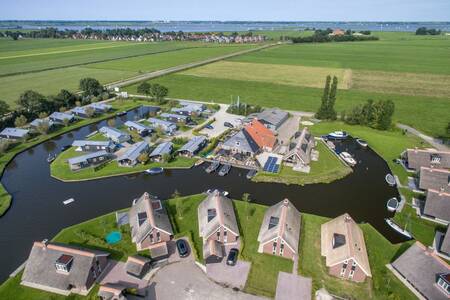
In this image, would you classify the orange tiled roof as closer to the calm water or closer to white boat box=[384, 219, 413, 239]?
the calm water

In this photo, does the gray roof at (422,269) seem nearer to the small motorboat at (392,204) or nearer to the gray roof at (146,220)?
the small motorboat at (392,204)

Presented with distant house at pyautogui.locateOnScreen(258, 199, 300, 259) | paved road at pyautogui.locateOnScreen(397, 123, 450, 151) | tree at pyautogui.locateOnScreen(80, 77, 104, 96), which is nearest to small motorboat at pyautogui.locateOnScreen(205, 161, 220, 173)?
distant house at pyautogui.locateOnScreen(258, 199, 300, 259)

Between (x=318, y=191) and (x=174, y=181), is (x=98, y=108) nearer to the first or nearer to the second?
(x=174, y=181)

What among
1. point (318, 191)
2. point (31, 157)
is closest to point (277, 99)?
point (318, 191)

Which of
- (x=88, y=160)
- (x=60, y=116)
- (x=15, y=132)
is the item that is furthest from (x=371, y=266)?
(x=60, y=116)

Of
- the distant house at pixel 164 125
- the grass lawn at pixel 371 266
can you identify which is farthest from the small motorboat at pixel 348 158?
the distant house at pixel 164 125
